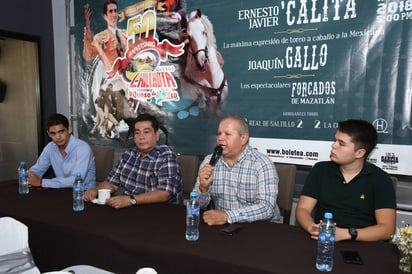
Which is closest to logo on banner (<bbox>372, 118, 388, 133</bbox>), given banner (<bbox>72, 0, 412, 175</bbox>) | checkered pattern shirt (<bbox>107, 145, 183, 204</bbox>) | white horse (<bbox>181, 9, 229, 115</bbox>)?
banner (<bbox>72, 0, 412, 175</bbox>)

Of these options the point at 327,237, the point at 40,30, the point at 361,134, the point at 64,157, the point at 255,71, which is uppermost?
the point at 40,30

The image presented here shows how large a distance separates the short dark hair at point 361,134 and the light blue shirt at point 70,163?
2050 mm

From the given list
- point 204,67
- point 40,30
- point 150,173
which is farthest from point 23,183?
point 40,30

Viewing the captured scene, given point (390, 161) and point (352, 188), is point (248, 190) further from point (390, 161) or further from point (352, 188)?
point (390, 161)

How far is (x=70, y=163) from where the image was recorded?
2738 millimetres

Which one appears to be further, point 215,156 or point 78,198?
point 78,198

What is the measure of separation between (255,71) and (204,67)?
21.3 inches

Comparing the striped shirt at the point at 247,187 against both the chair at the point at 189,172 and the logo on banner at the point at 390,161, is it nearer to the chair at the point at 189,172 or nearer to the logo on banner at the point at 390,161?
the chair at the point at 189,172

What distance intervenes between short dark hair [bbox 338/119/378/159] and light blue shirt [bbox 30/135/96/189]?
2.05 meters

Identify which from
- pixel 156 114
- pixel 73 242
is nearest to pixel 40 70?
pixel 156 114

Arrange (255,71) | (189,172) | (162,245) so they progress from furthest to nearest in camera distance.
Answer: (255,71), (189,172), (162,245)

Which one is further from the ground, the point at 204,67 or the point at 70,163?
the point at 204,67

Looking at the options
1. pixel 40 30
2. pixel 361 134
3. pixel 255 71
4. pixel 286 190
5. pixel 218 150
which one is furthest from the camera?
pixel 40 30

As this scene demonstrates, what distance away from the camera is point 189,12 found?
10.5ft
